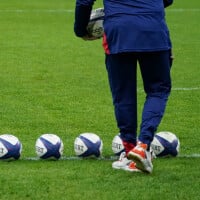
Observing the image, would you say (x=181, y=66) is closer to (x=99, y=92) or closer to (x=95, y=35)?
(x=99, y=92)

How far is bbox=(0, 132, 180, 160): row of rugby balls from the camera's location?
7984 mm

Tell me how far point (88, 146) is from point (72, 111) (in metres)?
3.00

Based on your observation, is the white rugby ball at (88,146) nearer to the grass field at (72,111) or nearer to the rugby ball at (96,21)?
the grass field at (72,111)

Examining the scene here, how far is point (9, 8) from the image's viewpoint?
1008 inches

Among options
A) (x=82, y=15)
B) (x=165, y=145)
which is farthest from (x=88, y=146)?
(x=82, y=15)

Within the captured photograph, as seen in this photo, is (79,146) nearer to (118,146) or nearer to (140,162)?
(118,146)

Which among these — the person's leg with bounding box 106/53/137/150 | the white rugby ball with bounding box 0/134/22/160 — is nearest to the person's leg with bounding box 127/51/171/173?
the person's leg with bounding box 106/53/137/150

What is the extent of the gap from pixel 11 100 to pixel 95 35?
4.21m

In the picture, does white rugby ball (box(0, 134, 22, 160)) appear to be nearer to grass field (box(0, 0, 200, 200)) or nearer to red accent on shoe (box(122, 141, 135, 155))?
grass field (box(0, 0, 200, 200))

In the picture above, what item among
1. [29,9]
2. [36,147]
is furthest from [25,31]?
[36,147]

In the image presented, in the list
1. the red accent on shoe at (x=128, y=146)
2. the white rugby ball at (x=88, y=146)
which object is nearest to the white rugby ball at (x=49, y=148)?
the white rugby ball at (x=88, y=146)

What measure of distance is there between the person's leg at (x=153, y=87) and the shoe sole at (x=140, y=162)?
21cm

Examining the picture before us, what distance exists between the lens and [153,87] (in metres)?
7.59

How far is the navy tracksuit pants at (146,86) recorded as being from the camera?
24.6 ft
